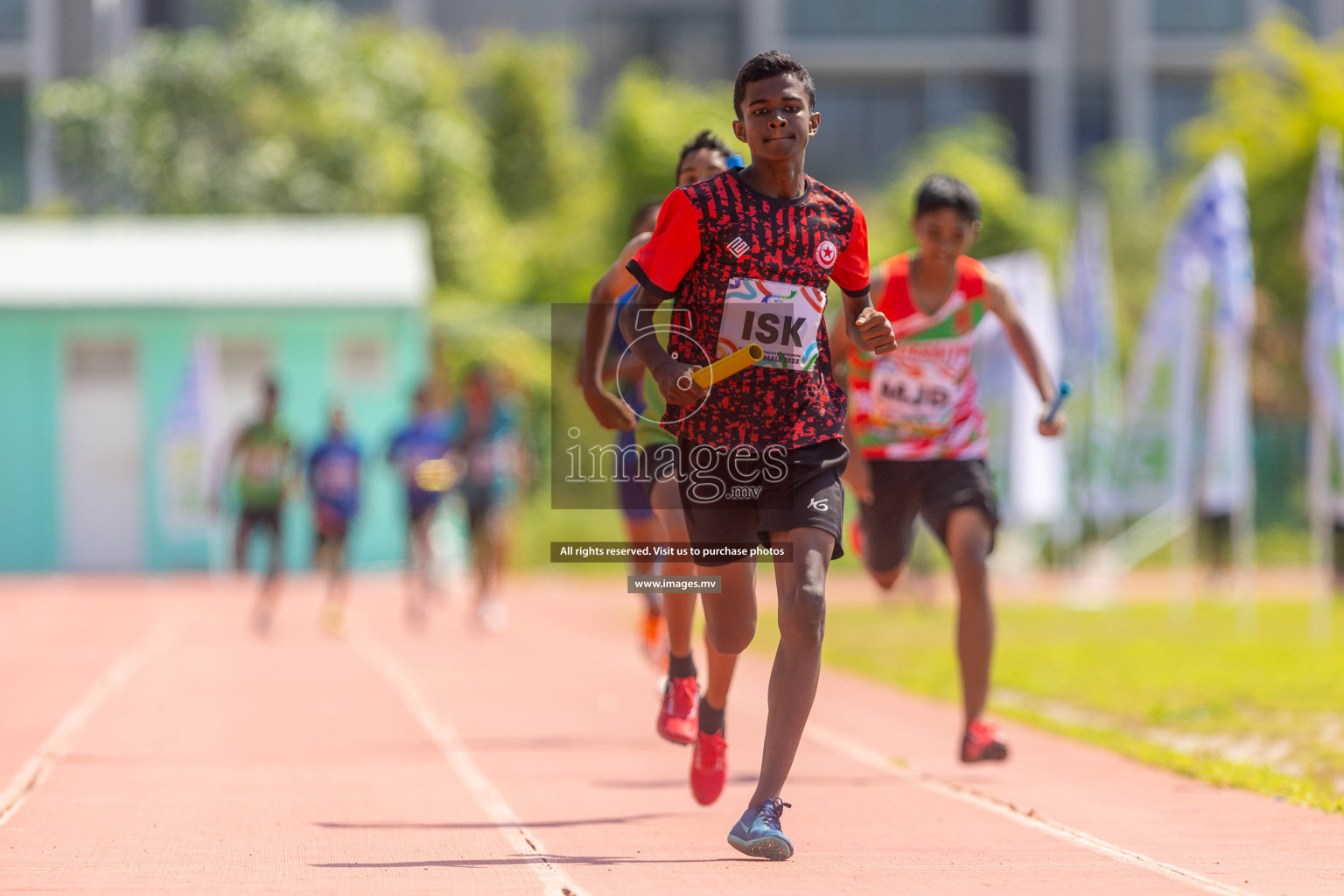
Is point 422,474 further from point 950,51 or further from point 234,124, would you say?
point 950,51

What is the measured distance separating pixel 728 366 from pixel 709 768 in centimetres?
147

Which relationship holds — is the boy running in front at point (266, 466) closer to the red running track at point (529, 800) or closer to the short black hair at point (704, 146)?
the red running track at point (529, 800)

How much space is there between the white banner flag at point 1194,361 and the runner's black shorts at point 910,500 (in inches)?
293

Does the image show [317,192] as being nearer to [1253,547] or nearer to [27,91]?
[27,91]

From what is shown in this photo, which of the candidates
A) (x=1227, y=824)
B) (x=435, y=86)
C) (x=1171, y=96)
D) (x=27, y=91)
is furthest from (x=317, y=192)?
(x=1227, y=824)

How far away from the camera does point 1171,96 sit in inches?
2128

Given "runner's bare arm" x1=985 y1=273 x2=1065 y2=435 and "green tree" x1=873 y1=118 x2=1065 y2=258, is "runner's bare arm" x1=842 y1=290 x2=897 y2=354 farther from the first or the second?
"green tree" x1=873 y1=118 x2=1065 y2=258

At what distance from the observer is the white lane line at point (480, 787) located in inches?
207

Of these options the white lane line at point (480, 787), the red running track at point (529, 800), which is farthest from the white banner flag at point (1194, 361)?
the white lane line at point (480, 787)

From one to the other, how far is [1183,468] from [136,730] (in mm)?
9304

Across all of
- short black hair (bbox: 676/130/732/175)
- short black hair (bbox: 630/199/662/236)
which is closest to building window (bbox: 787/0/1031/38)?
short black hair (bbox: 630/199/662/236)

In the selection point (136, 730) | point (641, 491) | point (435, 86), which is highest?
point (435, 86)

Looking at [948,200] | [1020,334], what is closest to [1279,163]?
[1020,334]

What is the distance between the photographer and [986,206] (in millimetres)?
38312
